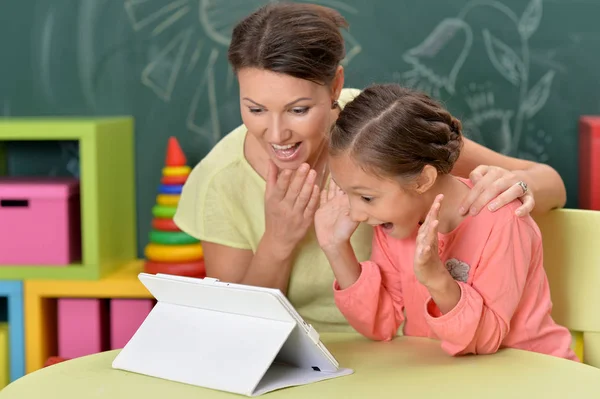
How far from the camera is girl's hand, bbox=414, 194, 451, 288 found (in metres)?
1.38

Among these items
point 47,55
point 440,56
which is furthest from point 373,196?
point 47,55

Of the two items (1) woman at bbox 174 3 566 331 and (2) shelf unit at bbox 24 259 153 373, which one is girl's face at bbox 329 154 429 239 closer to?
(1) woman at bbox 174 3 566 331

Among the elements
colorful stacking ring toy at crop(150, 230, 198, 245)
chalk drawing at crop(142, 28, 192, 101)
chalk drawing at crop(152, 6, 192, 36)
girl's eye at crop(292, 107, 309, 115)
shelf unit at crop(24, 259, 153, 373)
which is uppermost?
chalk drawing at crop(152, 6, 192, 36)

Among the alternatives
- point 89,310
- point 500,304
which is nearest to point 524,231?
point 500,304

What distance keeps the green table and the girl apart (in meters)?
0.06

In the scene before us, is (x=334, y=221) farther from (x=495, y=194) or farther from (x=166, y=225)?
(x=166, y=225)

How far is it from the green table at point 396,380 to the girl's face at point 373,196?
0.22 meters

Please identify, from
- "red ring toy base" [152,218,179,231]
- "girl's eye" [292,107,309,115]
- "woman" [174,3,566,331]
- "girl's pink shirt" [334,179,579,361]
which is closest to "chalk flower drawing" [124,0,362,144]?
"red ring toy base" [152,218,179,231]

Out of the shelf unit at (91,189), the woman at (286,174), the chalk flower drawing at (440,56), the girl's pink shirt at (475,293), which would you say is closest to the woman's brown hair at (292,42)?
the woman at (286,174)

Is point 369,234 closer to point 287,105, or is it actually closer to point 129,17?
point 287,105

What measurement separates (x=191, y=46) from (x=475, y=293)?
1378mm

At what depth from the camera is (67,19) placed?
2598 millimetres

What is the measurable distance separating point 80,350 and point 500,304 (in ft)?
4.25

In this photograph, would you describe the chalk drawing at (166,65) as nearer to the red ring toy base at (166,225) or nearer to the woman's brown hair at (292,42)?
the red ring toy base at (166,225)
